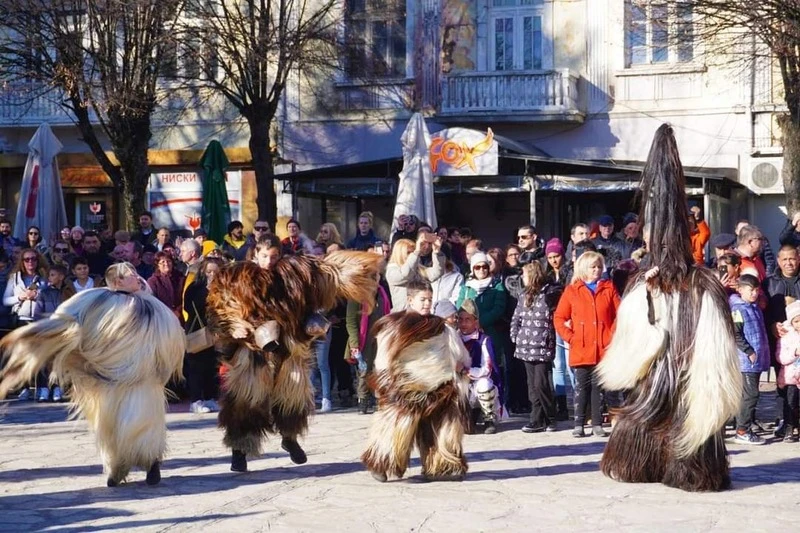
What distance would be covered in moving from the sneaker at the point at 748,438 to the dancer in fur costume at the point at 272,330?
12.7 feet

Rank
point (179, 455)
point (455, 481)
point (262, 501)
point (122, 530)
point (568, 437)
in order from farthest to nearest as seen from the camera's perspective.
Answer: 1. point (568, 437)
2. point (179, 455)
3. point (455, 481)
4. point (262, 501)
5. point (122, 530)

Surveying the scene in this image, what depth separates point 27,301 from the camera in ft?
49.8

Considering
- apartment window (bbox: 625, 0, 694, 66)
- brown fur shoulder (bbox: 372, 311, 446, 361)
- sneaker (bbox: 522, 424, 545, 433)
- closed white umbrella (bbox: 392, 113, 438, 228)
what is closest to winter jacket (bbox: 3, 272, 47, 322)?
closed white umbrella (bbox: 392, 113, 438, 228)

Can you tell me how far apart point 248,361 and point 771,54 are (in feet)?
40.3

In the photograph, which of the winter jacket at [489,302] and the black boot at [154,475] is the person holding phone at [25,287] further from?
the black boot at [154,475]

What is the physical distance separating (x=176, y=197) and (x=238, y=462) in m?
18.1

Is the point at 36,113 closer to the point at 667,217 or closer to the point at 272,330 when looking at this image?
the point at 272,330

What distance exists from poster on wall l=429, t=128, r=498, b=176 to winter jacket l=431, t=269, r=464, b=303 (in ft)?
24.0

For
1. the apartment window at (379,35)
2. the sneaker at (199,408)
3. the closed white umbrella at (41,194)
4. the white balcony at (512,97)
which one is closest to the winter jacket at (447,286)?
the sneaker at (199,408)

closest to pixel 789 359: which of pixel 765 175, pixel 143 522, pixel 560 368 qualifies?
pixel 560 368

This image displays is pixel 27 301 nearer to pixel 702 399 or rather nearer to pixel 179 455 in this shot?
pixel 179 455

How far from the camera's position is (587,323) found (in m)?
11.7

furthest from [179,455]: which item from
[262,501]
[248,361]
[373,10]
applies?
[373,10]

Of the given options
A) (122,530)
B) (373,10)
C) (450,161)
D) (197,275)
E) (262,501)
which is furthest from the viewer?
(373,10)
